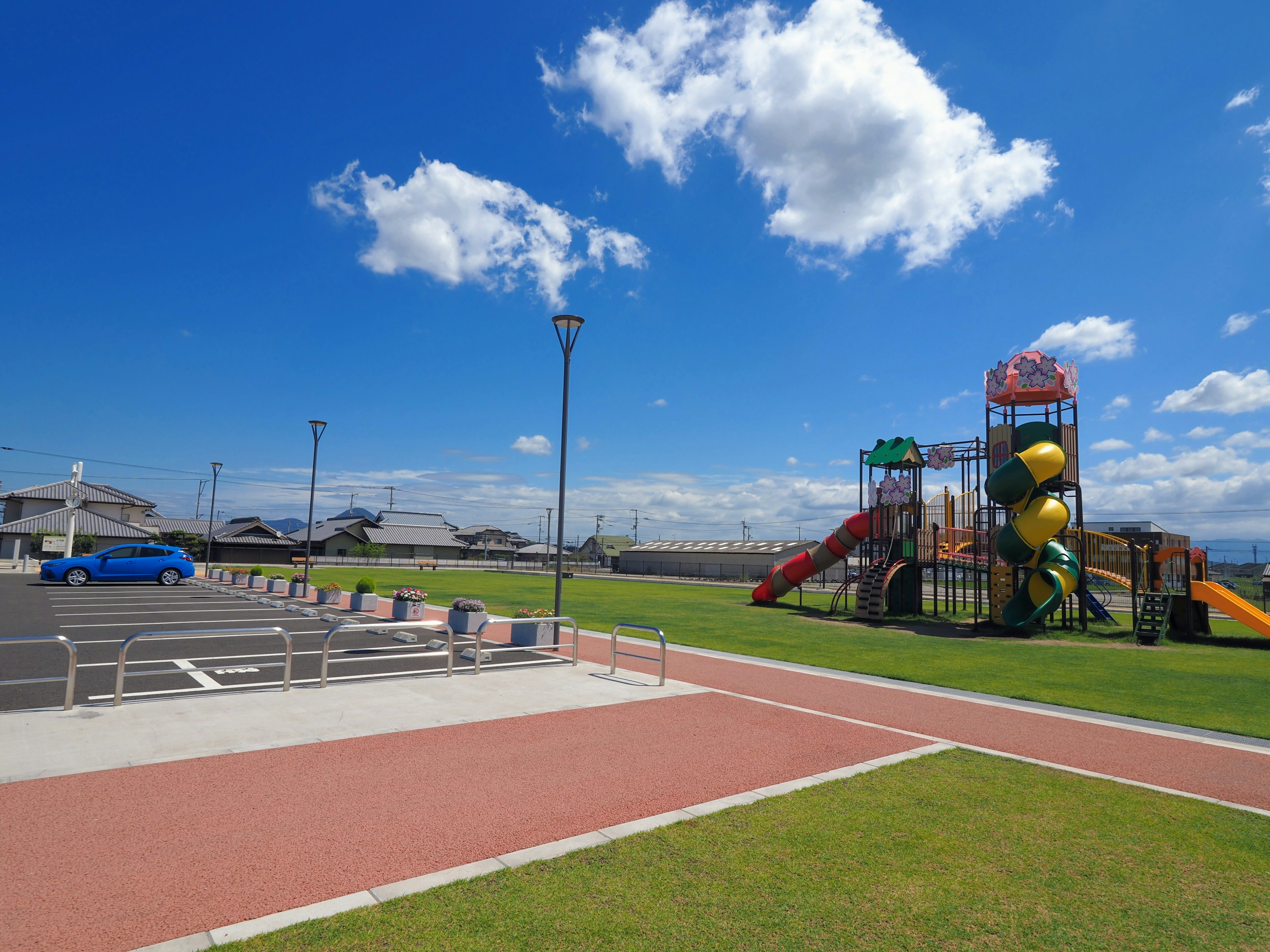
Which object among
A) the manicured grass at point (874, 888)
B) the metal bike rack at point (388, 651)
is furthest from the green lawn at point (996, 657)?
the metal bike rack at point (388, 651)

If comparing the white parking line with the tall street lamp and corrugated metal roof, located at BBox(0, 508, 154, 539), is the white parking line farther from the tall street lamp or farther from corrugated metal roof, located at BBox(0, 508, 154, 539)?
corrugated metal roof, located at BBox(0, 508, 154, 539)

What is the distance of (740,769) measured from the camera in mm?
6488

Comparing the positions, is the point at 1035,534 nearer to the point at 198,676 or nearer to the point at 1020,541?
the point at 1020,541

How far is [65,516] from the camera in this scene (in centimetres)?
5212

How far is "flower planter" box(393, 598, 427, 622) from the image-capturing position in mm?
17391

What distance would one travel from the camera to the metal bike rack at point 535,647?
10.5 m

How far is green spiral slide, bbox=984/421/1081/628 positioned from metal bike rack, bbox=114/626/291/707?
19.3 m

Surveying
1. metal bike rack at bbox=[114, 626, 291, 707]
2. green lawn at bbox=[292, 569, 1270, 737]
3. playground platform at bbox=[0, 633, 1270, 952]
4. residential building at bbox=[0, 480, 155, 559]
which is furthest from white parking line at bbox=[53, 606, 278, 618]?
residential building at bbox=[0, 480, 155, 559]

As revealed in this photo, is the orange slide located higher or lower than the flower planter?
higher

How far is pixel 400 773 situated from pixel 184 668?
6826 millimetres

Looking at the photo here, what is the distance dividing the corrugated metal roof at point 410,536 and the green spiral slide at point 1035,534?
71.5 m

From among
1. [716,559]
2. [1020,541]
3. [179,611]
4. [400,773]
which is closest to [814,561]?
[1020,541]

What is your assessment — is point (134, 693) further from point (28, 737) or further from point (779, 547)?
point (779, 547)

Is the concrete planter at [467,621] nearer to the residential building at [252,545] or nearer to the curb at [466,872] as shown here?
the curb at [466,872]
